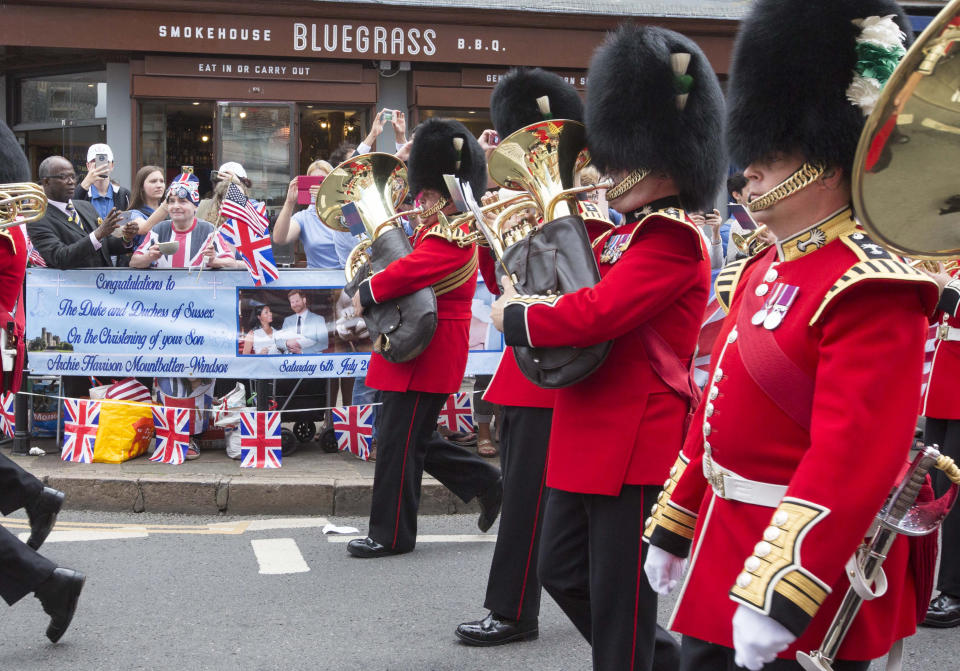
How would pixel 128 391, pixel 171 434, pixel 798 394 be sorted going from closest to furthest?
pixel 798 394 < pixel 171 434 < pixel 128 391

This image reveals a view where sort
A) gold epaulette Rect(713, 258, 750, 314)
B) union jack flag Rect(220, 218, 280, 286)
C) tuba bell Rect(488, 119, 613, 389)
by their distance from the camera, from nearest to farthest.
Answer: gold epaulette Rect(713, 258, 750, 314) → tuba bell Rect(488, 119, 613, 389) → union jack flag Rect(220, 218, 280, 286)

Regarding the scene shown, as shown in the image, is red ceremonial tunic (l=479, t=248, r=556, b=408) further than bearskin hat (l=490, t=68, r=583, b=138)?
No

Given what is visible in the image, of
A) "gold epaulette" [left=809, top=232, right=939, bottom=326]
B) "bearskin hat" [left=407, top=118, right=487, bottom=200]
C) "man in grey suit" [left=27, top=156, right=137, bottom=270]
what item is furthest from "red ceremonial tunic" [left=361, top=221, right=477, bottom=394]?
"gold epaulette" [left=809, top=232, right=939, bottom=326]

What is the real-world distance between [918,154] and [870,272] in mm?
274

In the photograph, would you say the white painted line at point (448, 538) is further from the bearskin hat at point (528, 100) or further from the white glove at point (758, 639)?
the white glove at point (758, 639)

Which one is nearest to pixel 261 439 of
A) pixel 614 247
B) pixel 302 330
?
pixel 302 330

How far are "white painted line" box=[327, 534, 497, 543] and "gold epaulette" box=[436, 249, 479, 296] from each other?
1.38m

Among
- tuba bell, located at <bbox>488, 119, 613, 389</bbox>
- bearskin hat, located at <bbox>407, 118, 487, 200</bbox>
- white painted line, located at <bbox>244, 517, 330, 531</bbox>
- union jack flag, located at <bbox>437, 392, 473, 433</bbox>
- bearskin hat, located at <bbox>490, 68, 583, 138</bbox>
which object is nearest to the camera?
tuba bell, located at <bbox>488, 119, 613, 389</bbox>

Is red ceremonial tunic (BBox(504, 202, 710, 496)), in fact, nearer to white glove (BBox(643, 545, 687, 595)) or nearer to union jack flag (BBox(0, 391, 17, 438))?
white glove (BBox(643, 545, 687, 595))

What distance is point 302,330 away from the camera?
299 inches

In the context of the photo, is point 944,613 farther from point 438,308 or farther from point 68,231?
point 68,231

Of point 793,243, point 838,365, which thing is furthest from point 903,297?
point 793,243

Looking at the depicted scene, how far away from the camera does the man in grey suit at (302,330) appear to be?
7555mm

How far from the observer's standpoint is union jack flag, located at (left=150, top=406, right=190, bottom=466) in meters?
7.21
